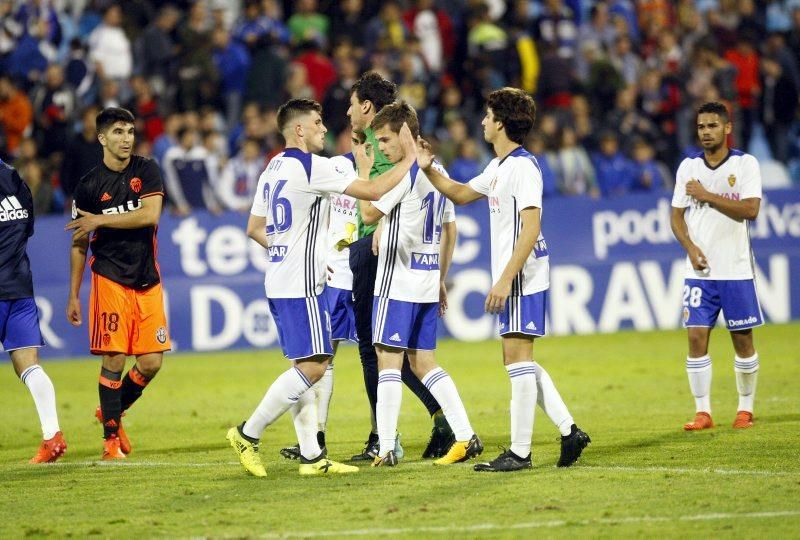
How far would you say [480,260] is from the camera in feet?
57.1

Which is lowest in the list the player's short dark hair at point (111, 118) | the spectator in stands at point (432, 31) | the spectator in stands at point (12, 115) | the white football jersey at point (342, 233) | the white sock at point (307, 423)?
the white sock at point (307, 423)

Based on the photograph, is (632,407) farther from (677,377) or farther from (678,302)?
(678,302)

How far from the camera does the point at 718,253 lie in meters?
10.2

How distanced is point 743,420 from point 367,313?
10.3ft

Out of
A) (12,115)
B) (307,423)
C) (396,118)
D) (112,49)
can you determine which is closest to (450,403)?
(307,423)

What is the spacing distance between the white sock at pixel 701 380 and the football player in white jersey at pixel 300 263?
3.28 m

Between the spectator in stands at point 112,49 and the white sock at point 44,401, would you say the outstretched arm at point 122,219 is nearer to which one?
the white sock at point 44,401

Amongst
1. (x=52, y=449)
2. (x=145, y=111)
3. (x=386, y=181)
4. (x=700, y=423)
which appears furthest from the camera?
(x=145, y=111)

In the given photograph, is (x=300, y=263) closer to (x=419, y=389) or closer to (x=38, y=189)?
(x=419, y=389)

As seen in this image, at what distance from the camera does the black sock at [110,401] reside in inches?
369

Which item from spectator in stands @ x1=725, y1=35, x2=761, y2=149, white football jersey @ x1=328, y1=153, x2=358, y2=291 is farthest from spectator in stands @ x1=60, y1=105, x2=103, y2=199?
spectator in stands @ x1=725, y1=35, x2=761, y2=149

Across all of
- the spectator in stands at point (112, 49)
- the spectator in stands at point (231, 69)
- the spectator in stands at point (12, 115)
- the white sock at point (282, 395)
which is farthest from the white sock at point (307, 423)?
the spectator in stands at point (231, 69)

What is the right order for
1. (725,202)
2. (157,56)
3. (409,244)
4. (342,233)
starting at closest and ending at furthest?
(409,244) < (342,233) < (725,202) < (157,56)

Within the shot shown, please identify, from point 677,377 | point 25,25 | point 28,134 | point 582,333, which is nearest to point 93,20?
point 25,25
